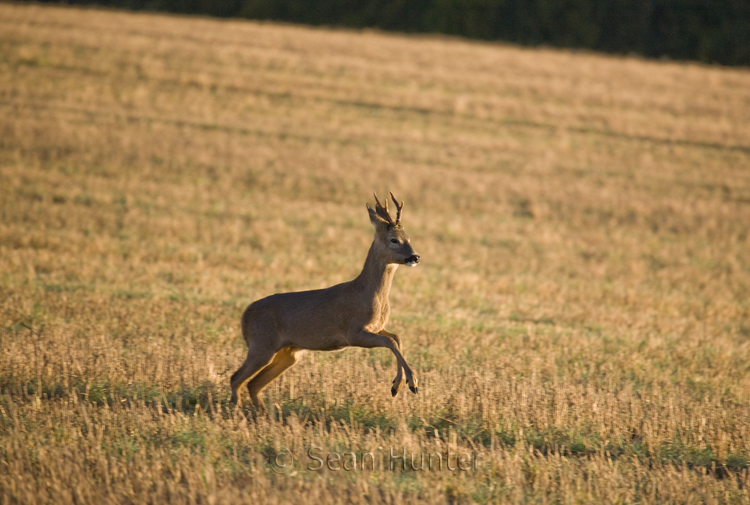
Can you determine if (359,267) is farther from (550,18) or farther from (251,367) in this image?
(550,18)

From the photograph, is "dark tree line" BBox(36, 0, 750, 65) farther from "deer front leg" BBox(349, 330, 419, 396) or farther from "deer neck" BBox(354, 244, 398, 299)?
"deer front leg" BBox(349, 330, 419, 396)

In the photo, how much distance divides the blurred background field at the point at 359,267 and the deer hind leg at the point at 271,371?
0.20 m

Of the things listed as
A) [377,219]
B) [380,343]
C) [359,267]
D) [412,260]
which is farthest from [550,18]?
[380,343]

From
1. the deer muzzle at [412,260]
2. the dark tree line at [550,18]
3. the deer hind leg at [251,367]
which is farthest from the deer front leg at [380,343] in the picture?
the dark tree line at [550,18]

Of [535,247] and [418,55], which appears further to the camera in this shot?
[418,55]

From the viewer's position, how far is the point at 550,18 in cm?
5416

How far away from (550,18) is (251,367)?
171 feet

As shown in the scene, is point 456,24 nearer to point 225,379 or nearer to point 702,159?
point 702,159

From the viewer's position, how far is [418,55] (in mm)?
35781

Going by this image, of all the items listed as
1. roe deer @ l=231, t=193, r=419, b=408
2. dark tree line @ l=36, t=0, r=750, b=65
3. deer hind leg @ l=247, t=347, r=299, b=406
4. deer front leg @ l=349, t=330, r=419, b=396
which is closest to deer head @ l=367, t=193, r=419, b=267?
roe deer @ l=231, t=193, r=419, b=408

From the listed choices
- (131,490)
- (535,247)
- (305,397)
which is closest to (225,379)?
(305,397)

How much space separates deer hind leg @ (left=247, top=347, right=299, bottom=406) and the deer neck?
89 centimetres

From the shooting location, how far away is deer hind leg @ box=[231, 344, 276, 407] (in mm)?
6727

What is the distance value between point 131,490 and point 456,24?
2122 inches
